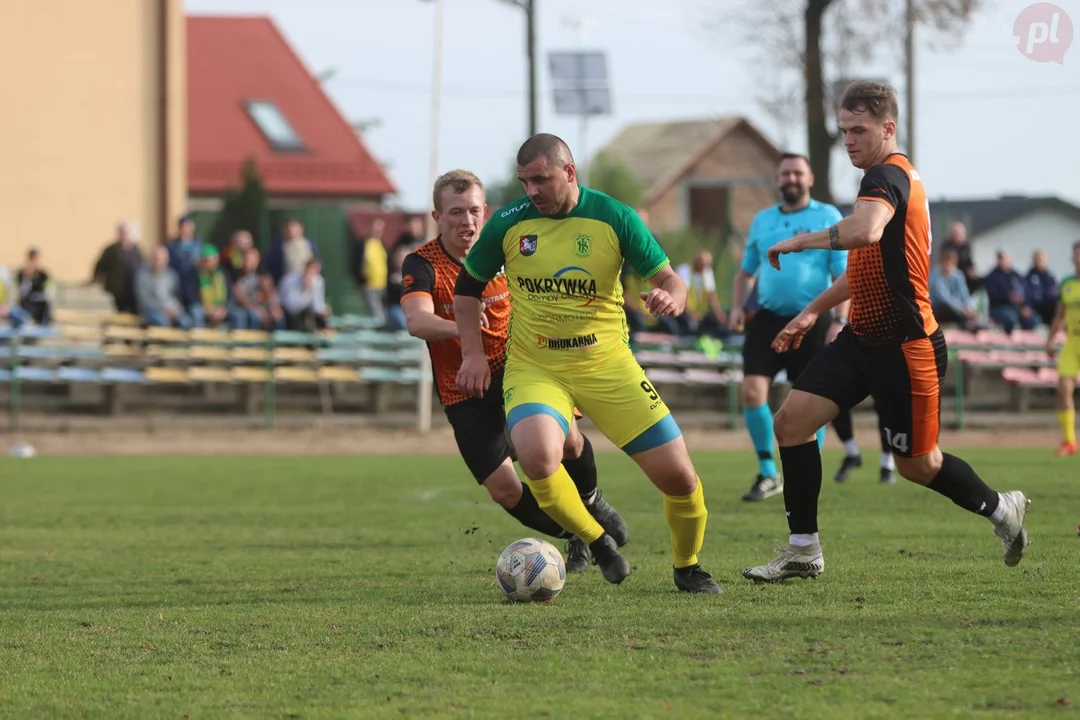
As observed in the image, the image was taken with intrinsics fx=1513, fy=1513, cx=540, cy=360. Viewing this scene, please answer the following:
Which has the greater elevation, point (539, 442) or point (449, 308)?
point (449, 308)

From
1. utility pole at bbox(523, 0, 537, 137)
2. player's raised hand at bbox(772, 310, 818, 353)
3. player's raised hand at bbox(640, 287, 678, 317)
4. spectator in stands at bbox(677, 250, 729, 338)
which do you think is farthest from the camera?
utility pole at bbox(523, 0, 537, 137)

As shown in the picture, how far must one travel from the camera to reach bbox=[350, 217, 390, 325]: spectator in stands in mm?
24411

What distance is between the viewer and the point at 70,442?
2041 centimetres

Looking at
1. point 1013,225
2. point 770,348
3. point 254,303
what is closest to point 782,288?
point 770,348

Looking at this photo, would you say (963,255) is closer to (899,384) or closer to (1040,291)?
(1040,291)

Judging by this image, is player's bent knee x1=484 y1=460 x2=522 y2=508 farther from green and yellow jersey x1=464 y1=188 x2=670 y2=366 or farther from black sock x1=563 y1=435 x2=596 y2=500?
green and yellow jersey x1=464 y1=188 x2=670 y2=366

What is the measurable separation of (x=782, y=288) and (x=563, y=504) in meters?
4.89

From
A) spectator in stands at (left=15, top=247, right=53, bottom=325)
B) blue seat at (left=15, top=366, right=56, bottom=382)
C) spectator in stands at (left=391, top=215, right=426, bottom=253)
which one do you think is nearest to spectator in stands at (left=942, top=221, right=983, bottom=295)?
spectator in stands at (left=391, top=215, right=426, bottom=253)

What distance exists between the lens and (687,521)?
271 inches

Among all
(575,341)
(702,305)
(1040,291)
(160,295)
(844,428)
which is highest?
(1040,291)

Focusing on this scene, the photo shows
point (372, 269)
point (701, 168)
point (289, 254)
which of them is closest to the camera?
point (289, 254)

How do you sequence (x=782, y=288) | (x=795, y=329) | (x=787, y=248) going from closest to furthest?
(x=787, y=248), (x=795, y=329), (x=782, y=288)

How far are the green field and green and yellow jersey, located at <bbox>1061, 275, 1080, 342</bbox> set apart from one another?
5682 mm

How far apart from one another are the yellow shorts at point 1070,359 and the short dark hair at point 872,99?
35.4 feet
